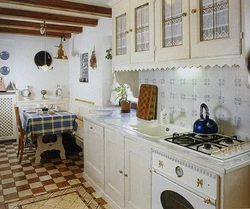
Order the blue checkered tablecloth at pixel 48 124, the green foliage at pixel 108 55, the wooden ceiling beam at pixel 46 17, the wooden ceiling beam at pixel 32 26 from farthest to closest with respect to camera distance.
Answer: the wooden ceiling beam at pixel 32 26 < the green foliage at pixel 108 55 < the blue checkered tablecloth at pixel 48 124 < the wooden ceiling beam at pixel 46 17

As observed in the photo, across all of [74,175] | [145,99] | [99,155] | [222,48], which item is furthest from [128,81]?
[222,48]

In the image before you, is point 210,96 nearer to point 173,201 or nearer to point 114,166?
point 173,201

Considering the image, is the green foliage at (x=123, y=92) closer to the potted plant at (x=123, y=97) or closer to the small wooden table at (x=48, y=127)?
the potted plant at (x=123, y=97)

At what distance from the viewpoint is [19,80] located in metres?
5.51

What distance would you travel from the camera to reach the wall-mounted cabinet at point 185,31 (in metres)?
1.64

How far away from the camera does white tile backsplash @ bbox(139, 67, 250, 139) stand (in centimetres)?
193

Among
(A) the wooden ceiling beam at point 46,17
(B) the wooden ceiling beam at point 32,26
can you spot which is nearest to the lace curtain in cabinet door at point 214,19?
(A) the wooden ceiling beam at point 46,17

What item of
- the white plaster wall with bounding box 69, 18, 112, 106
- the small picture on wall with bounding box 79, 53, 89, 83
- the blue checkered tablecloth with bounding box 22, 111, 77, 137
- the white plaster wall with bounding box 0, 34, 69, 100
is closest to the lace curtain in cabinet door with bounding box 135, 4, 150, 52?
the white plaster wall with bounding box 69, 18, 112, 106

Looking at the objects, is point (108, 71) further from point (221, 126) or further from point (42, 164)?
point (221, 126)

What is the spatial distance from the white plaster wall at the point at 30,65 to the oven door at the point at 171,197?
4.41m

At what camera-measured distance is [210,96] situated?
2.18 m

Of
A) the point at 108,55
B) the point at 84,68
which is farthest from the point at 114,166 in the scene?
the point at 84,68

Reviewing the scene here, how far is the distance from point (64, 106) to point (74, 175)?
8.48ft

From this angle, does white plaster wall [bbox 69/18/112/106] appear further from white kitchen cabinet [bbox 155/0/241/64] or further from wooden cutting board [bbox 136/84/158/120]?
white kitchen cabinet [bbox 155/0/241/64]
